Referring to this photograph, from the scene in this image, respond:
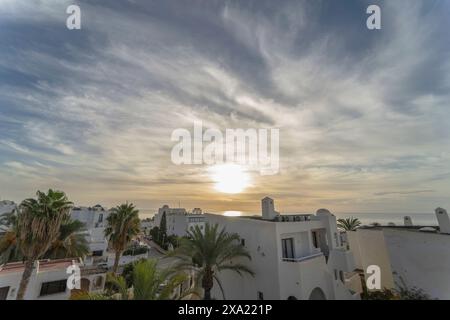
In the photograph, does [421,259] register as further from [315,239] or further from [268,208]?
[268,208]

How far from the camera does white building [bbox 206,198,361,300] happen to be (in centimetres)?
1199

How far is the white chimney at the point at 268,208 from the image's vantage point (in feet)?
51.8

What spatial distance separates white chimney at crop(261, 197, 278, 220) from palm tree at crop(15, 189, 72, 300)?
12691mm

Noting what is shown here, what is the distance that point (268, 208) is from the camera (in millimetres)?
15828

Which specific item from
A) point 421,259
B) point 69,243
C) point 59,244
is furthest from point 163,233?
point 421,259

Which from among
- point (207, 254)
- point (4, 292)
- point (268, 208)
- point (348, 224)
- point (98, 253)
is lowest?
point (4, 292)

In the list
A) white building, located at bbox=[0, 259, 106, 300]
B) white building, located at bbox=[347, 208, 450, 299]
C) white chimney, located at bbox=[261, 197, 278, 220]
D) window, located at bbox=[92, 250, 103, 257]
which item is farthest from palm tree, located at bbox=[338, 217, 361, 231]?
window, located at bbox=[92, 250, 103, 257]

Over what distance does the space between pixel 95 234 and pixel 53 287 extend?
82.3 feet

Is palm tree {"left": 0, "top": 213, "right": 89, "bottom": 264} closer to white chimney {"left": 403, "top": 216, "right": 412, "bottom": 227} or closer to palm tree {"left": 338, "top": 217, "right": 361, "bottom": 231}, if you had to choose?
palm tree {"left": 338, "top": 217, "right": 361, "bottom": 231}

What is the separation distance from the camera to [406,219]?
1942 cm

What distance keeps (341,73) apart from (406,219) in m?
18.2
